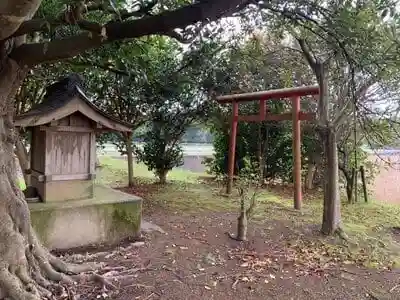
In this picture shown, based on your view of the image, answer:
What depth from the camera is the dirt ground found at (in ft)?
10.9

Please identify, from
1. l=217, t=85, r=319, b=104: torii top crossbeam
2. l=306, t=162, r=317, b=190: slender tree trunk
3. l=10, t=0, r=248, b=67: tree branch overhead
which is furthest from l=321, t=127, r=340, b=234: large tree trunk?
l=306, t=162, r=317, b=190: slender tree trunk

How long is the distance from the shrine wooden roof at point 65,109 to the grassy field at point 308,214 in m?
2.69

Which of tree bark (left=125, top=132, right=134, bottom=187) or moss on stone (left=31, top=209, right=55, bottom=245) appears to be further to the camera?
tree bark (left=125, top=132, right=134, bottom=187)

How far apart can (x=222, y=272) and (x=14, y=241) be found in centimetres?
203

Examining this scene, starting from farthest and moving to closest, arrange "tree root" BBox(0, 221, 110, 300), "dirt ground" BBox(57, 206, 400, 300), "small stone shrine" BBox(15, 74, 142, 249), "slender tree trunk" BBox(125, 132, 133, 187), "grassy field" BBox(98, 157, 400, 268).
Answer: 1. "slender tree trunk" BBox(125, 132, 133, 187)
2. "grassy field" BBox(98, 157, 400, 268)
3. "small stone shrine" BBox(15, 74, 142, 249)
4. "dirt ground" BBox(57, 206, 400, 300)
5. "tree root" BBox(0, 221, 110, 300)

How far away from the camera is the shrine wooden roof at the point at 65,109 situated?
401 centimetres

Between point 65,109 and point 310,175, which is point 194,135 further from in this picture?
point 65,109

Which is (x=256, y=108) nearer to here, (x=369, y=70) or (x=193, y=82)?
(x=193, y=82)

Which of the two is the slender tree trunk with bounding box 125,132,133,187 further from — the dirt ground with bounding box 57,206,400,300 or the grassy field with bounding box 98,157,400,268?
the dirt ground with bounding box 57,206,400,300

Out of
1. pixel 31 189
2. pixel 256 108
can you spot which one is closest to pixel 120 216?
pixel 31 189

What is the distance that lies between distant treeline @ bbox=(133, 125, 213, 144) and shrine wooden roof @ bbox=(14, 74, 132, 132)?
16.3 feet

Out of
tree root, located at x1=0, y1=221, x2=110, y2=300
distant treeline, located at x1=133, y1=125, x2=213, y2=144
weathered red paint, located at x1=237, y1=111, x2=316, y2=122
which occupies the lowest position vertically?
tree root, located at x1=0, y1=221, x2=110, y2=300

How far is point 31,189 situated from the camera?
14.8ft

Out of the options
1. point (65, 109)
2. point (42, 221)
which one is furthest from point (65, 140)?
point (42, 221)
